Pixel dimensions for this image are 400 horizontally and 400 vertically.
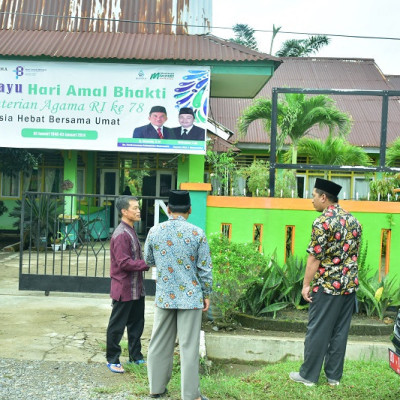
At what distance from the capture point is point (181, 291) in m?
4.42

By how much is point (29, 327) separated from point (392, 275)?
14.3ft

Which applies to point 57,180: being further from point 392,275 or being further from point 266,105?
point 392,275

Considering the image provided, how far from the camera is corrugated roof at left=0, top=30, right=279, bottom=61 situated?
10211mm

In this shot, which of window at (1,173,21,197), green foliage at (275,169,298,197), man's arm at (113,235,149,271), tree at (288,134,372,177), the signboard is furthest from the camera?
window at (1,173,21,197)

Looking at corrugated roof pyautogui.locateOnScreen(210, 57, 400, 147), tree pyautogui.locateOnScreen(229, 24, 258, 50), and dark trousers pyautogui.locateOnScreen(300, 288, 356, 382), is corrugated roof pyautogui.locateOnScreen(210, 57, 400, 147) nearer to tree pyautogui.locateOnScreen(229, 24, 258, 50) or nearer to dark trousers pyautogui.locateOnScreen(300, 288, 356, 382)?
tree pyautogui.locateOnScreen(229, 24, 258, 50)

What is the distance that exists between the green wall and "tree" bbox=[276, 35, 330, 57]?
2406 cm

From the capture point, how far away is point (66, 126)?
34.0 feet

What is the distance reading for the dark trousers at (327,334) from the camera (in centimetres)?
477

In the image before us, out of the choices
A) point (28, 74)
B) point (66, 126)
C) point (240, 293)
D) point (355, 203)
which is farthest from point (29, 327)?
point (28, 74)

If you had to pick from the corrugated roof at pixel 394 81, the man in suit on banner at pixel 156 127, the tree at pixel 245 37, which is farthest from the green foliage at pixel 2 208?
the tree at pixel 245 37

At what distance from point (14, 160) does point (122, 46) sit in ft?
20.0

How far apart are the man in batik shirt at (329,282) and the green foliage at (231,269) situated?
135 cm

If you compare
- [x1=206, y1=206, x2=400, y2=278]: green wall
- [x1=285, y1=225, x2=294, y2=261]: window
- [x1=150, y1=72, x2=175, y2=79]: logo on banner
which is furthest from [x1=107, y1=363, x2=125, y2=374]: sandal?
[x1=150, y1=72, x2=175, y2=79]: logo on banner

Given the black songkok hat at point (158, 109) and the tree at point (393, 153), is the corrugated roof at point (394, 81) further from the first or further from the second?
the black songkok hat at point (158, 109)
